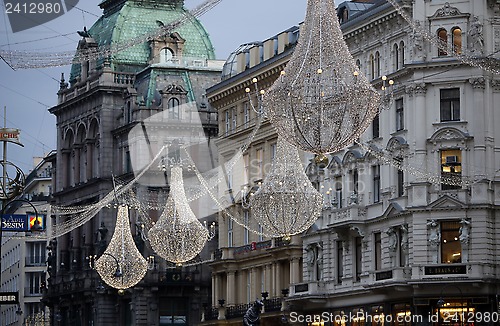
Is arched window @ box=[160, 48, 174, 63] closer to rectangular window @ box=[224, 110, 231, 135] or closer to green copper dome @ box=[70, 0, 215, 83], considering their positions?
green copper dome @ box=[70, 0, 215, 83]

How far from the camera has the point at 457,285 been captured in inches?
2842

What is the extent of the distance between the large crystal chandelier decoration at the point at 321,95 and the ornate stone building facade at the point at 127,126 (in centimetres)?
6345

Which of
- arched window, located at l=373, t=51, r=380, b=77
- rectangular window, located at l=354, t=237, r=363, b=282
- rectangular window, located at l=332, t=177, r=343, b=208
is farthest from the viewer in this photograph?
rectangular window, located at l=332, t=177, r=343, b=208

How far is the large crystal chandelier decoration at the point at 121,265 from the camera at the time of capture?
290 feet

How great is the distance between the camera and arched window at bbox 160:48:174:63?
394 feet

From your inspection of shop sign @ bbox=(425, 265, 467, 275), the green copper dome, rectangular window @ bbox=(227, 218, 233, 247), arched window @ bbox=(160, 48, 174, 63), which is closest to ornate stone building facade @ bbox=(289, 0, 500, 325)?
shop sign @ bbox=(425, 265, 467, 275)

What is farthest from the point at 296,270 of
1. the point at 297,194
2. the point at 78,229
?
the point at 78,229

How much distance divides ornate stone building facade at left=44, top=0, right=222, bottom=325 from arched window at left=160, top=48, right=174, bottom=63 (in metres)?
0.07

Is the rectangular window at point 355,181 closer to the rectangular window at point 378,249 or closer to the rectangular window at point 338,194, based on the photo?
the rectangular window at point 338,194

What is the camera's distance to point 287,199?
214ft

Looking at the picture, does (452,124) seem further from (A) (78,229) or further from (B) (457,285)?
(A) (78,229)

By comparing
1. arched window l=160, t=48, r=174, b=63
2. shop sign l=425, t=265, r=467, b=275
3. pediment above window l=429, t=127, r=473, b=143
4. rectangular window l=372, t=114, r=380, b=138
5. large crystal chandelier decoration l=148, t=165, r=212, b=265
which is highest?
arched window l=160, t=48, r=174, b=63

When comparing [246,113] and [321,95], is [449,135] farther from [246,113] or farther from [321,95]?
[321,95]

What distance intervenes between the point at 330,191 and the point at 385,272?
742 centimetres
